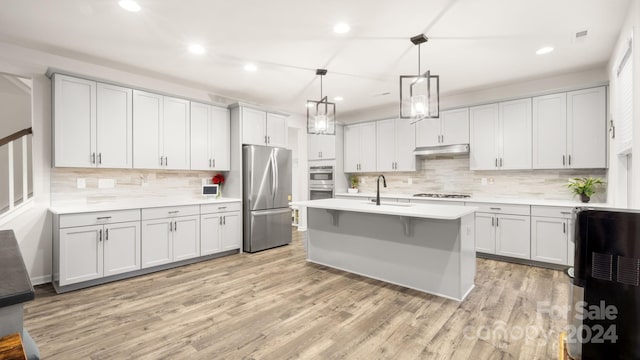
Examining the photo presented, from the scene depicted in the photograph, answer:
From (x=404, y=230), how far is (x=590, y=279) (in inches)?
92.7

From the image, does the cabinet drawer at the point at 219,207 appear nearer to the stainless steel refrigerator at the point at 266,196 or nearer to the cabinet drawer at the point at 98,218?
the stainless steel refrigerator at the point at 266,196

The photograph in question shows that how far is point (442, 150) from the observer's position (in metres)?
5.04

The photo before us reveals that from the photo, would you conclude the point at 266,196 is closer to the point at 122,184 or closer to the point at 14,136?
the point at 122,184

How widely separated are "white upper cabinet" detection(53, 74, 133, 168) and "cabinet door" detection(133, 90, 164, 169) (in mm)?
77

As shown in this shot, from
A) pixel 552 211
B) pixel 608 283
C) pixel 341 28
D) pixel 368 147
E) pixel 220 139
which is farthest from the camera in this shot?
pixel 368 147

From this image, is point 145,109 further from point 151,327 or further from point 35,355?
point 35,355

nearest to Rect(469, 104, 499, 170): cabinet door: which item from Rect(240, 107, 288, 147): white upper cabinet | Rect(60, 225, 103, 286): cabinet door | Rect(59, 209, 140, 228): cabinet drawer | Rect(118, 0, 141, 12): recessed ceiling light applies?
Rect(240, 107, 288, 147): white upper cabinet

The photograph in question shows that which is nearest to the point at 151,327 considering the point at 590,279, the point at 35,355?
the point at 35,355

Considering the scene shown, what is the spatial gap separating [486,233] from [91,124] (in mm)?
5542

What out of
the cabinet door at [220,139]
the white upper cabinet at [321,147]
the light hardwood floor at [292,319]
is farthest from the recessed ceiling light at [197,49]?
the white upper cabinet at [321,147]

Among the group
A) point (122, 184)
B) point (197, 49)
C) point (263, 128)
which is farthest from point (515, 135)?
point (122, 184)

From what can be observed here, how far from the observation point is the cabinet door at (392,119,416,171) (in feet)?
18.2

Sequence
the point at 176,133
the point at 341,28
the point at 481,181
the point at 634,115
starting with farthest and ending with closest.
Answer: the point at 481,181 < the point at 176,133 < the point at 341,28 < the point at 634,115

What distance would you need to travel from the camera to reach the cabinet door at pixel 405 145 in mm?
5535
